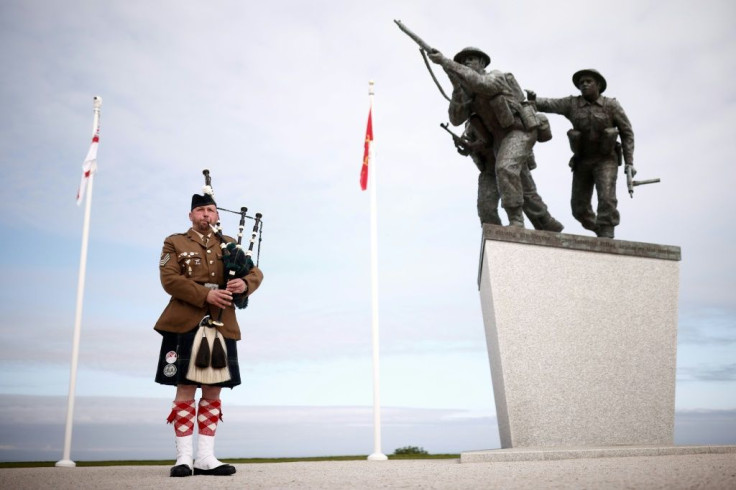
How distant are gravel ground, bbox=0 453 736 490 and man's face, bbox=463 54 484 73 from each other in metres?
4.60

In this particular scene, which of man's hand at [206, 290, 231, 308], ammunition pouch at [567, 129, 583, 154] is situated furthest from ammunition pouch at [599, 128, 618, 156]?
man's hand at [206, 290, 231, 308]

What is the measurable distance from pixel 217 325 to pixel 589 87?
577 cm

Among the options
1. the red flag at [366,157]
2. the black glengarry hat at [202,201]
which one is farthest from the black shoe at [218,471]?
the red flag at [366,157]

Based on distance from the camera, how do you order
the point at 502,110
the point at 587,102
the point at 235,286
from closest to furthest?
the point at 235,286 → the point at 502,110 → the point at 587,102

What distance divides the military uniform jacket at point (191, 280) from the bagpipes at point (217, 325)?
50mm

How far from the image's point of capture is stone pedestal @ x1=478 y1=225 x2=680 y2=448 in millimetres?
6859

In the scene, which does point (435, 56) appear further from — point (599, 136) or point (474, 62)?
point (599, 136)

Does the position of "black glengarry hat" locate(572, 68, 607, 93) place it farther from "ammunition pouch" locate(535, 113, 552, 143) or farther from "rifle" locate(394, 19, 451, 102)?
"rifle" locate(394, 19, 451, 102)

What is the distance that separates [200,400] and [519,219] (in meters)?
4.32

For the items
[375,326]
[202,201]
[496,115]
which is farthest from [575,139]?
[202,201]

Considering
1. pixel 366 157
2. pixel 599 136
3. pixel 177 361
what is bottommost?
pixel 177 361

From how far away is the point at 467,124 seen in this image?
26.8 ft

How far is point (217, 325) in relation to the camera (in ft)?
14.8

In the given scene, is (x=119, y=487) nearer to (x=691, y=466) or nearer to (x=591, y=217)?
(x=691, y=466)
